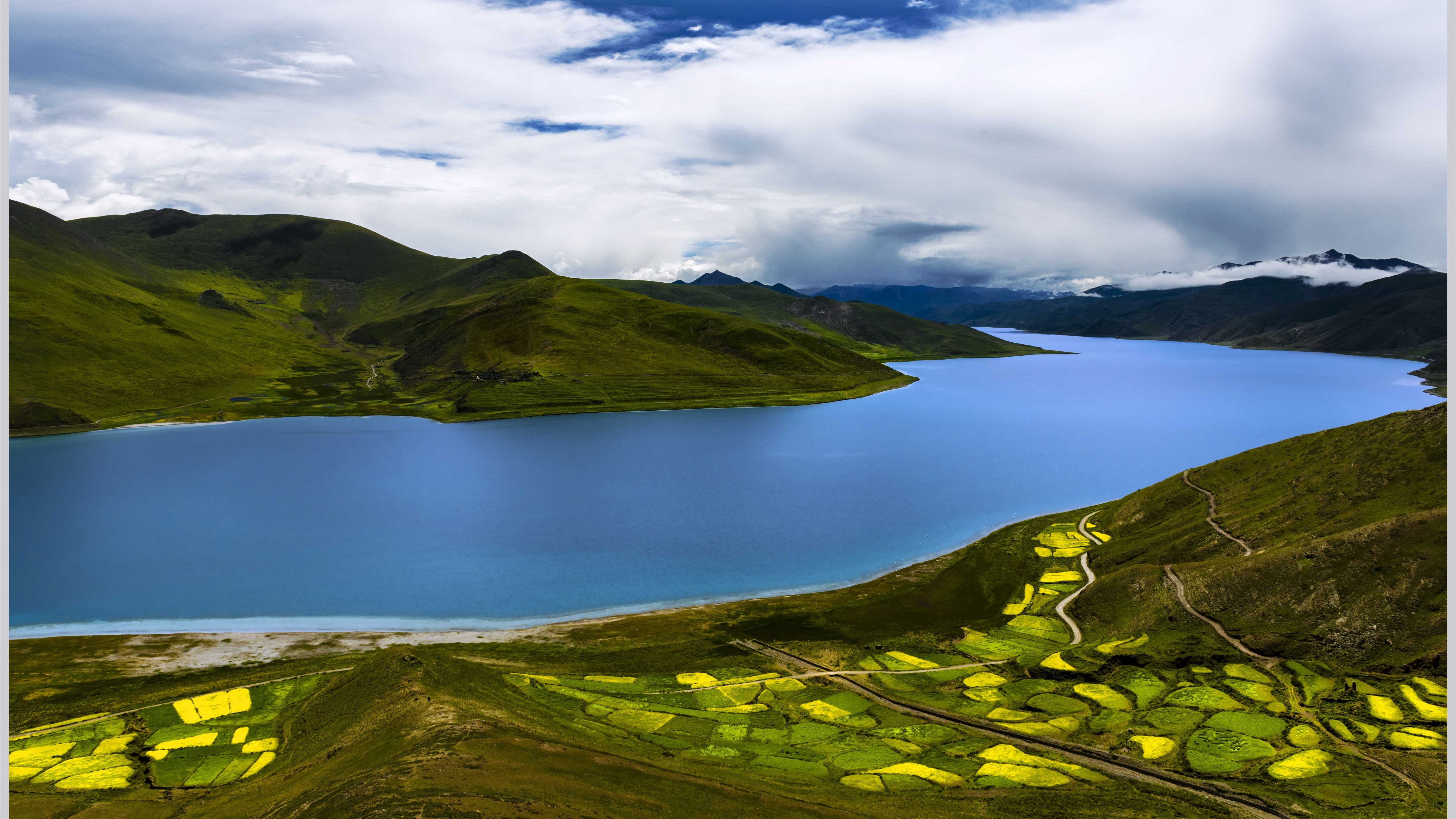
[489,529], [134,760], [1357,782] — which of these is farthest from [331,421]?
[1357,782]

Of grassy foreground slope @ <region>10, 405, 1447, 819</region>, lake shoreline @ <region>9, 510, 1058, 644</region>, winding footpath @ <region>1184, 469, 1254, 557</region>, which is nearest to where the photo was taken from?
grassy foreground slope @ <region>10, 405, 1447, 819</region>

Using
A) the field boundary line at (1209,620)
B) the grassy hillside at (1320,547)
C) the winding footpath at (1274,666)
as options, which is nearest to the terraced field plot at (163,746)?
the winding footpath at (1274,666)

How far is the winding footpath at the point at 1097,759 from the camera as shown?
33219 mm

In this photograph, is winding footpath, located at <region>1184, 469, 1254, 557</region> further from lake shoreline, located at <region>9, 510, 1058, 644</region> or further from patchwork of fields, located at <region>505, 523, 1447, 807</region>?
lake shoreline, located at <region>9, 510, 1058, 644</region>

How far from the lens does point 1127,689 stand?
4719 cm

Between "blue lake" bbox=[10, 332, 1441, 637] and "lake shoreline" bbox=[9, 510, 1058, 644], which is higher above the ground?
"blue lake" bbox=[10, 332, 1441, 637]

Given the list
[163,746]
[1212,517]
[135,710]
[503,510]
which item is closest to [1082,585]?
[1212,517]

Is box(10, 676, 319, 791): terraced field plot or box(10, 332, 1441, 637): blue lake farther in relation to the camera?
box(10, 332, 1441, 637): blue lake

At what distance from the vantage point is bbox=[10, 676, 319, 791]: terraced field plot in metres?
36.2

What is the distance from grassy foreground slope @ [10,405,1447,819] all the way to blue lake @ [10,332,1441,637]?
9066 millimetres

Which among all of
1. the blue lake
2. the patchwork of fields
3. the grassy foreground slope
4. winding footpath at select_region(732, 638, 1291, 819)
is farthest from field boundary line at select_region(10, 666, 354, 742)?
winding footpath at select_region(732, 638, 1291, 819)

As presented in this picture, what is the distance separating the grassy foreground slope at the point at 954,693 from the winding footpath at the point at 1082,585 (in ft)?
2.19

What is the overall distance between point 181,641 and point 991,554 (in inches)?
2851

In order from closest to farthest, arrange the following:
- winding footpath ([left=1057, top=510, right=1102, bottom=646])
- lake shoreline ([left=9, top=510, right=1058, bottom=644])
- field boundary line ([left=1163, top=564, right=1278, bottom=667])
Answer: field boundary line ([left=1163, top=564, right=1278, bottom=667]) → winding footpath ([left=1057, top=510, right=1102, bottom=646]) → lake shoreline ([left=9, top=510, right=1058, bottom=644])
